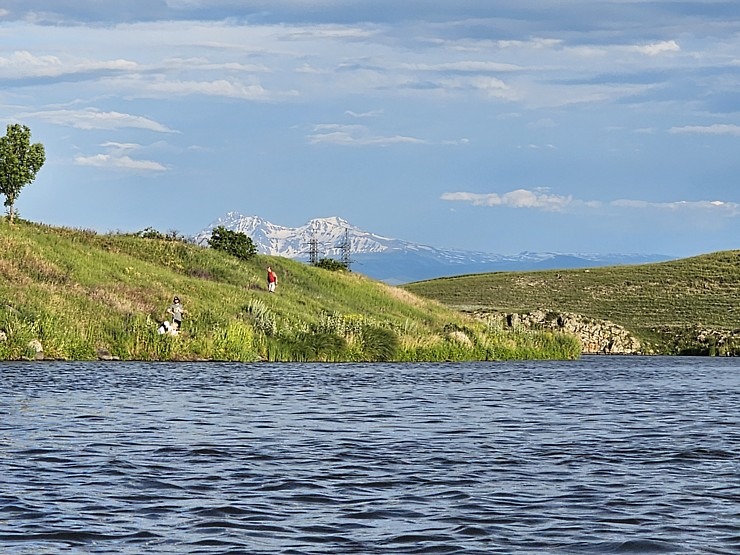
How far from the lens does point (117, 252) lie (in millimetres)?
65812

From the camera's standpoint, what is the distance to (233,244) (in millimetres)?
76188

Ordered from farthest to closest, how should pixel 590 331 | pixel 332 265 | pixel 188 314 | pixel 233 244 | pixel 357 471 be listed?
1. pixel 590 331
2. pixel 332 265
3. pixel 233 244
4. pixel 188 314
5. pixel 357 471

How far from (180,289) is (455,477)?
40.7m

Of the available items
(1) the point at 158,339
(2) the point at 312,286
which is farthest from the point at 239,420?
(2) the point at 312,286

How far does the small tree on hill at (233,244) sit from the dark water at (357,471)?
43276 millimetres

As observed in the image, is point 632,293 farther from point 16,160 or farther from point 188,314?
point 188,314

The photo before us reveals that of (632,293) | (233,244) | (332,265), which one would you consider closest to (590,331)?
(332,265)

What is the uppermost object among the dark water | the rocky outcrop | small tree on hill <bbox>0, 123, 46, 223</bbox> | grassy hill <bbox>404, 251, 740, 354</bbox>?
small tree on hill <bbox>0, 123, 46, 223</bbox>

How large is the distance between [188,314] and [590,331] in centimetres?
4237

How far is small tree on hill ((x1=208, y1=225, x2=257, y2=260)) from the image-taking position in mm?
75562

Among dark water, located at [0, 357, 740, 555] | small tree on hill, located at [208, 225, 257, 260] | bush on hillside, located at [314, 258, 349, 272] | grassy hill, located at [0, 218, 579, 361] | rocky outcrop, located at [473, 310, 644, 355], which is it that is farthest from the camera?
bush on hillside, located at [314, 258, 349, 272]

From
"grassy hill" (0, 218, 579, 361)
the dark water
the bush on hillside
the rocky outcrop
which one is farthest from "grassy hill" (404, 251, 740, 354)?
the dark water

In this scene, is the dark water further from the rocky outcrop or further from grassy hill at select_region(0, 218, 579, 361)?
the rocky outcrop

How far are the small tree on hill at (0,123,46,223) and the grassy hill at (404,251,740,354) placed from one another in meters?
32.8
